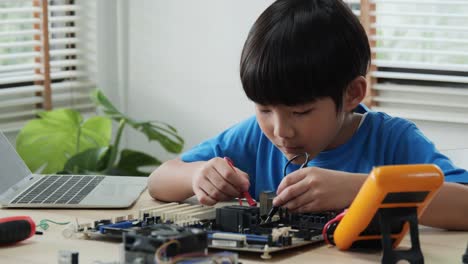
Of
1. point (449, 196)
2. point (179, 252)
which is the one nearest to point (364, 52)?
point (449, 196)

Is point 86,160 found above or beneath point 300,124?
beneath

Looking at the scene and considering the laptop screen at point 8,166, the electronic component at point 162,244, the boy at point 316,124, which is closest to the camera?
the electronic component at point 162,244

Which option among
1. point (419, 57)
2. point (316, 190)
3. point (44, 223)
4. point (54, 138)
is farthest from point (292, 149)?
point (54, 138)

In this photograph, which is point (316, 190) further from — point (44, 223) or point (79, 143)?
point (79, 143)

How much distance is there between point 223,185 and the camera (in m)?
1.52

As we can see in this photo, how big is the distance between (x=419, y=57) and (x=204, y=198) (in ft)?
5.22

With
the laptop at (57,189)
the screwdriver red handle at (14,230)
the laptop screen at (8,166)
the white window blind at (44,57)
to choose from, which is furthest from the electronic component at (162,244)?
the white window blind at (44,57)

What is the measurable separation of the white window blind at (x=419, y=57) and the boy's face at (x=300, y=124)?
135 cm

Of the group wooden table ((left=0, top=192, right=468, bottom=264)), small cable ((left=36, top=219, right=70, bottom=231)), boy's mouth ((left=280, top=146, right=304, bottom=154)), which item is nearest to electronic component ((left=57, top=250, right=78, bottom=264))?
wooden table ((left=0, top=192, right=468, bottom=264))

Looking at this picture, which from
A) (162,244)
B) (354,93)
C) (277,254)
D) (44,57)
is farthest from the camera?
(44,57)

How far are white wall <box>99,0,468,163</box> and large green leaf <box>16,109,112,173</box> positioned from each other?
321 millimetres

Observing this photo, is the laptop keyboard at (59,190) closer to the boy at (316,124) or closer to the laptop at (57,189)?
the laptop at (57,189)

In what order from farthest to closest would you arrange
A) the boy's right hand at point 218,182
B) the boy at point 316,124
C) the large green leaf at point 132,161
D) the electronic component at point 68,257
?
the large green leaf at point 132,161 < the boy's right hand at point 218,182 < the boy at point 316,124 < the electronic component at point 68,257

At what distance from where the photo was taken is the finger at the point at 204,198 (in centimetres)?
155
